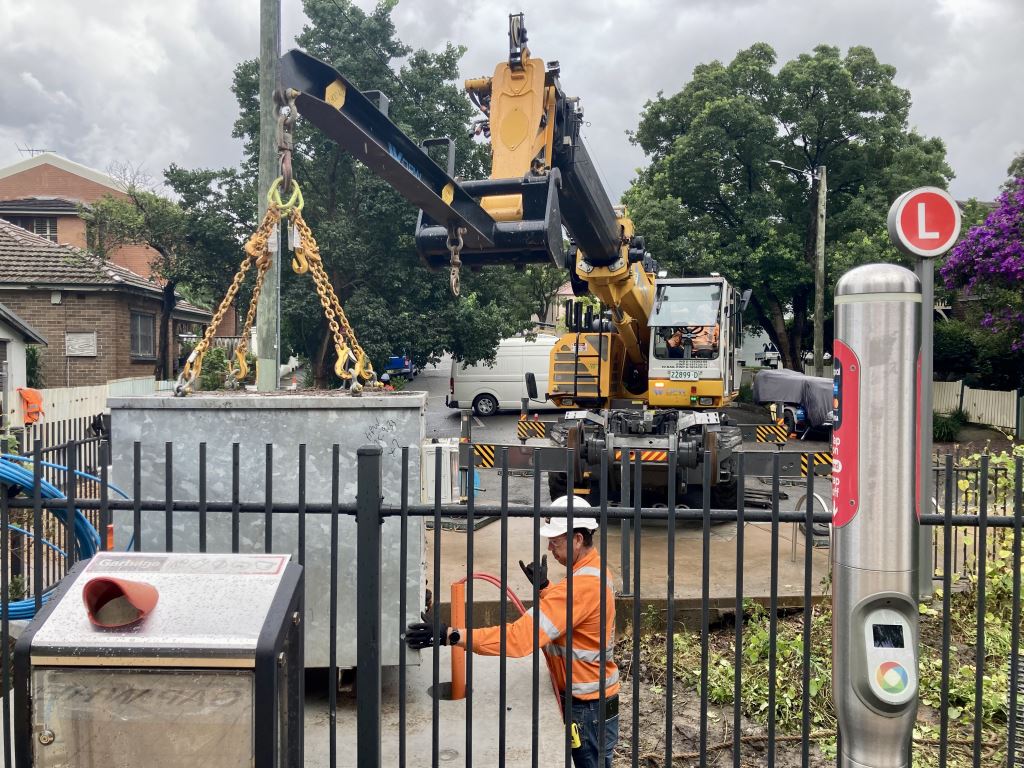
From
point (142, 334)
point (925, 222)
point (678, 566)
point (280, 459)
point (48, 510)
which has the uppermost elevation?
point (142, 334)

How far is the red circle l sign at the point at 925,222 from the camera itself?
4340 millimetres

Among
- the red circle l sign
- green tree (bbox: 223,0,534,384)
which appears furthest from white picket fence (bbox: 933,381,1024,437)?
the red circle l sign

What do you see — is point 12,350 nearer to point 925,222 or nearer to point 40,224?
point 40,224

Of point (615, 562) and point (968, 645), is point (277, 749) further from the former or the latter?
point (615, 562)

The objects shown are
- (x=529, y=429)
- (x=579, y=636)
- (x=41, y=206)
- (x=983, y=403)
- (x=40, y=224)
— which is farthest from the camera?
(x=40, y=224)

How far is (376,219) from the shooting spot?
66.5ft

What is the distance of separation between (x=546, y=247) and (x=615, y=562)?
346 centimetres

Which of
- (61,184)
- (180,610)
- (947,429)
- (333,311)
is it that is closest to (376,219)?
(947,429)

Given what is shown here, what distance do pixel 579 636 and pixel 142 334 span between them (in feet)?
76.1

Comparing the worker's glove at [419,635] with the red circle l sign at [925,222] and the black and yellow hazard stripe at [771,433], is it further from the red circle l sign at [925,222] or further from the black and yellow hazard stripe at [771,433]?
the black and yellow hazard stripe at [771,433]

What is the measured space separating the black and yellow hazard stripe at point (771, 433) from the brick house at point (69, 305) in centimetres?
1670

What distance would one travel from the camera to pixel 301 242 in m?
4.45

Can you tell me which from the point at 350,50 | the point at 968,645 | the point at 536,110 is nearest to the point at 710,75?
the point at 350,50

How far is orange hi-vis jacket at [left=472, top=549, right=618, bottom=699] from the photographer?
10.9 feet
